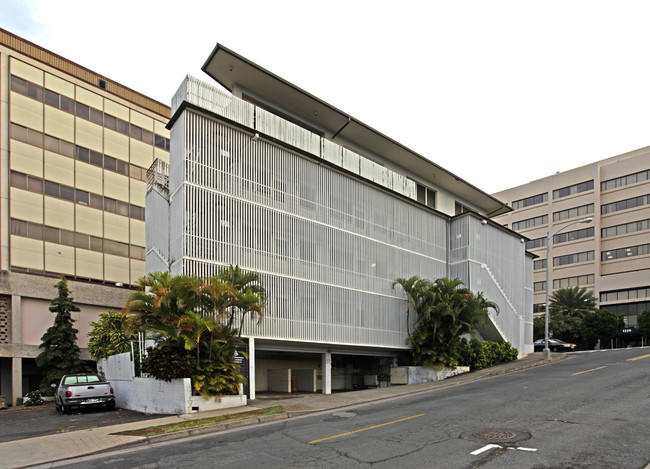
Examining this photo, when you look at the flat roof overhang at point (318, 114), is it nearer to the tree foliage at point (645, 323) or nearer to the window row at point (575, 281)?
the tree foliage at point (645, 323)

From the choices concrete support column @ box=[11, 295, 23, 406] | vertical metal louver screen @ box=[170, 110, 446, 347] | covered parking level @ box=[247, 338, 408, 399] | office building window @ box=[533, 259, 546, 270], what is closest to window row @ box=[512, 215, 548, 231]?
office building window @ box=[533, 259, 546, 270]

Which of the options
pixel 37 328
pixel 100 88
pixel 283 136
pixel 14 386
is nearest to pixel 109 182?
pixel 100 88

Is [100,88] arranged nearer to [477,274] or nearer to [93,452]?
[477,274]

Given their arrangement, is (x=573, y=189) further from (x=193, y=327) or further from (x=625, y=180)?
(x=193, y=327)

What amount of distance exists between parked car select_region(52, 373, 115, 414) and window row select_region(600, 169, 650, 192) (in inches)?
3031

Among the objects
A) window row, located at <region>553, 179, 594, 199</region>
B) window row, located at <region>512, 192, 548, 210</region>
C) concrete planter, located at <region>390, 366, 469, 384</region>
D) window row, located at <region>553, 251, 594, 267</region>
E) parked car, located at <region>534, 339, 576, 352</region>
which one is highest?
window row, located at <region>553, 179, 594, 199</region>

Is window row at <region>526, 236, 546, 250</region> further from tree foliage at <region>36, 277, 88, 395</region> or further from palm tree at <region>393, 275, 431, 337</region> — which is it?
tree foliage at <region>36, 277, 88, 395</region>

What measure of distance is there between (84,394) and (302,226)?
10.4 metres

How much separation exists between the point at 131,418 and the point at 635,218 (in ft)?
250

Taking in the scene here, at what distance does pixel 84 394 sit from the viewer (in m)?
19.0

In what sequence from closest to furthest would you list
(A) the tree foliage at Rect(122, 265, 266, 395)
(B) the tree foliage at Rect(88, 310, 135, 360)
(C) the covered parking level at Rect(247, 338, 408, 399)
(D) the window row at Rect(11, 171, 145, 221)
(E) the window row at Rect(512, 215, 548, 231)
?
(A) the tree foliage at Rect(122, 265, 266, 395) → (C) the covered parking level at Rect(247, 338, 408, 399) → (B) the tree foliage at Rect(88, 310, 135, 360) → (D) the window row at Rect(11, 171, 145, 221) → (E) the window row at Rect(512, 215, 548, 231)

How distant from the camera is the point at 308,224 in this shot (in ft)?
73.4

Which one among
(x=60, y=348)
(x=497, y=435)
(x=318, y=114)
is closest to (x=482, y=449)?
(x=497, y=435)

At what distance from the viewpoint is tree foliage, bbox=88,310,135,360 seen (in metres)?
27.1
